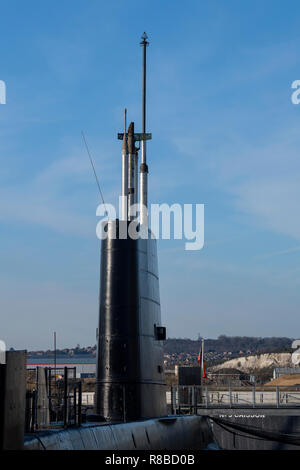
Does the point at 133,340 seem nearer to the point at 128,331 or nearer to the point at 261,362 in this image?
the point at 128,331

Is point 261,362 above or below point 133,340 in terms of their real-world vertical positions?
below

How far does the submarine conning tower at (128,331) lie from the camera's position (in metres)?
14.4

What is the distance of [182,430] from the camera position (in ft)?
50.7

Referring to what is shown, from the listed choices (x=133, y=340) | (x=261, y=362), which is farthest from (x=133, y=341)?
(x=261, y=362)

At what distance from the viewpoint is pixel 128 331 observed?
14805 millimetres

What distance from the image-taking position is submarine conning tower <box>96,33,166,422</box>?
1445 cm

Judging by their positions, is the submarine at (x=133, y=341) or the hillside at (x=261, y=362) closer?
the submarine at (x=133, y=341)

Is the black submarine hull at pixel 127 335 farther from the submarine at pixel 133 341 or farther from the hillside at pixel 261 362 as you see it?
the hillside at pixel 261 362

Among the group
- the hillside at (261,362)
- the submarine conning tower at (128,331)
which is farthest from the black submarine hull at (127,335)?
the hillside at (261,362)
